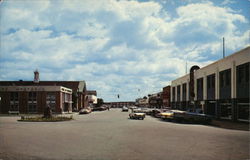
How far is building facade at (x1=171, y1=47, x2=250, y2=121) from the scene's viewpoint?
3015cm

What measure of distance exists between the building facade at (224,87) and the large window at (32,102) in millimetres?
34926

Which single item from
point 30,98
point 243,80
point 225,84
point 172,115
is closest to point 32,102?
point 30,98

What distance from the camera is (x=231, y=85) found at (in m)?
32.9

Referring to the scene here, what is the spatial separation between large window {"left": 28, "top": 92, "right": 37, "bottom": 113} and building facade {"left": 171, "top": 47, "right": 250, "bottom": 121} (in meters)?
34.9

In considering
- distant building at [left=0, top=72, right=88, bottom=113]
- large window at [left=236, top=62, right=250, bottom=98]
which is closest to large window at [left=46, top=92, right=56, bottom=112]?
distant building at [left=0, top=72, right=88, bottom=113]

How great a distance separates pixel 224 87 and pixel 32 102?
44.7 metres

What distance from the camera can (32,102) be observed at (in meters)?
63.3

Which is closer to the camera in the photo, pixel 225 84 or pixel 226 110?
pixel 225 84

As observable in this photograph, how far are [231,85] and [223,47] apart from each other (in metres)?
16.1

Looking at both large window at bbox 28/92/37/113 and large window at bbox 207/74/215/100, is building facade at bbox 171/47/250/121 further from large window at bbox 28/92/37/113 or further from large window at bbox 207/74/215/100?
large window at bbox 28/92/37/113

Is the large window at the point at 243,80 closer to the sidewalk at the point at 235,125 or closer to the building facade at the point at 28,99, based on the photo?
the sidewalk at the point at 235,125

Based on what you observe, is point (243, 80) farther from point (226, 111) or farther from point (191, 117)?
point (191, 117)

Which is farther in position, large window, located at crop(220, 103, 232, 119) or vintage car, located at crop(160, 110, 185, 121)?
large window, located at crop(220, 103, 232, 119)

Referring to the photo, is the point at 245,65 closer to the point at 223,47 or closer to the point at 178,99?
the point at 223,47
